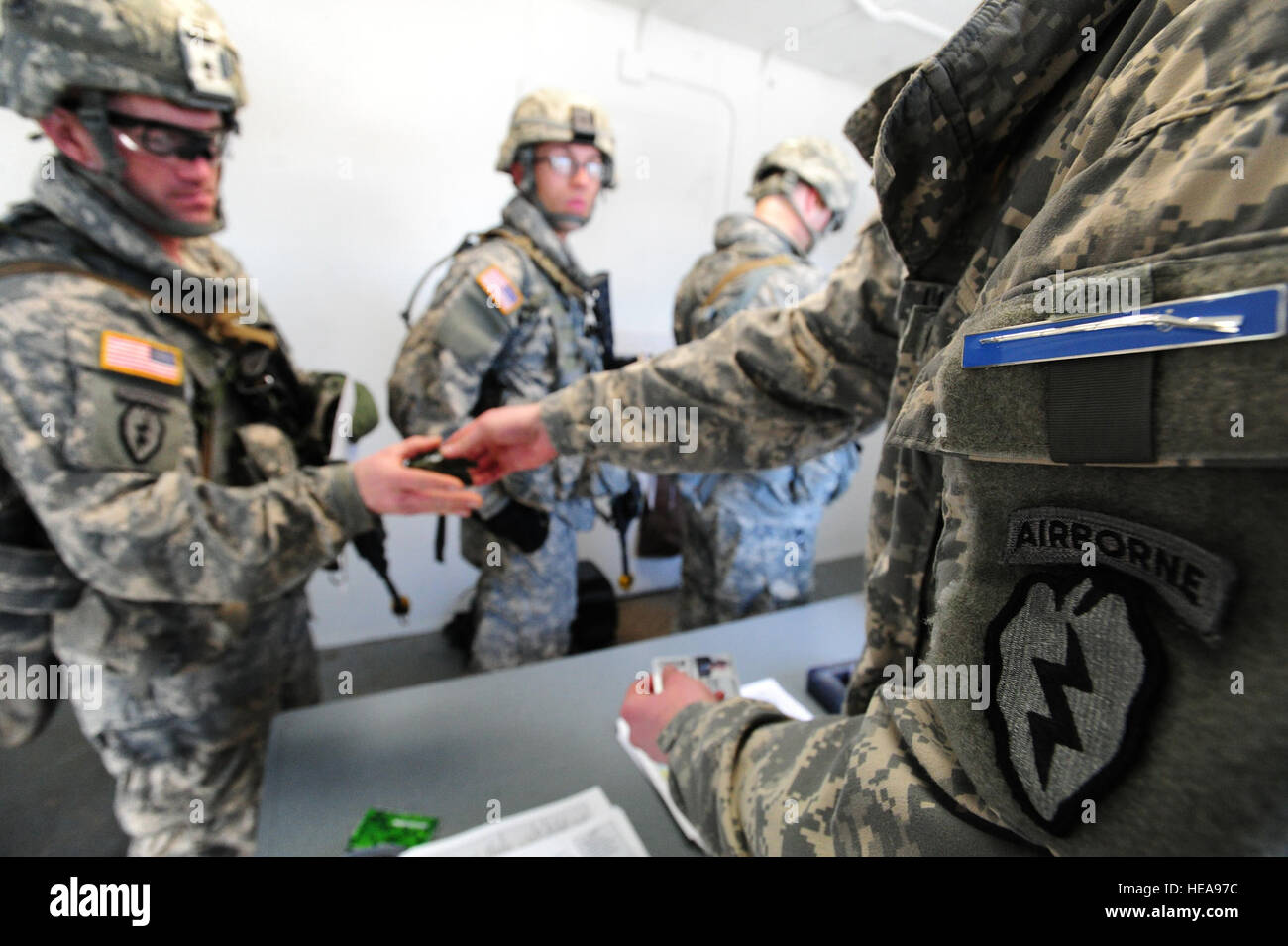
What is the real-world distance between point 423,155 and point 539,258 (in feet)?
2.83

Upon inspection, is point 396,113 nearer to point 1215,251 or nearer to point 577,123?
point 577,123

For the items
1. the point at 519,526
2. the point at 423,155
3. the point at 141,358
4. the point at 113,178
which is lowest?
the point at 519,526

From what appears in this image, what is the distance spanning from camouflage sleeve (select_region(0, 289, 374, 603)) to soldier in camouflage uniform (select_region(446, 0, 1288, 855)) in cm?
84

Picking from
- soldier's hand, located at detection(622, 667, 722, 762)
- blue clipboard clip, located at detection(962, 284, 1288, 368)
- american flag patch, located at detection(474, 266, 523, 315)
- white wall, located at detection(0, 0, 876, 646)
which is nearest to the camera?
blue clipboard clip, located at detection(962, 284, 1288, 368)

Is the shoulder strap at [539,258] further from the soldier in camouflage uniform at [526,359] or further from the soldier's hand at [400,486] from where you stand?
the soldier's hand at [400,486]

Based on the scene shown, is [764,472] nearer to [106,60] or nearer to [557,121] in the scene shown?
[557,121]

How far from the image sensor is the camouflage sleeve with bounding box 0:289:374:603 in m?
0.82

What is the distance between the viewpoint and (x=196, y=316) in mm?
1061

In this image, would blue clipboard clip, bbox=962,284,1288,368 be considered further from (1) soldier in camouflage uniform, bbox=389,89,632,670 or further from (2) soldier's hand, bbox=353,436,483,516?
(1) soldier in camouflage uniform, bbox=389,89,632,670

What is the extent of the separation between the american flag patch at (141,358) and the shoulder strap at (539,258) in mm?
1080

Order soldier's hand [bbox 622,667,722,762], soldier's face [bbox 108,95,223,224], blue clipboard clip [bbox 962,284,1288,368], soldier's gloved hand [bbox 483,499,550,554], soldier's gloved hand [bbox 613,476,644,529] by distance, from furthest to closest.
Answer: soldier's gloved hand [bbox 613,476,644,529] → soldier's gloved hand [bbox 483,499,550,554] → soldier's face [bbox 108,95,223,224] → soldier's hand [bbox 622,667,722,762] → blue clipboard clip [bbox 962,284,1288,368]

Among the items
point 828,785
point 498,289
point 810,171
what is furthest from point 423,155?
point 828,785

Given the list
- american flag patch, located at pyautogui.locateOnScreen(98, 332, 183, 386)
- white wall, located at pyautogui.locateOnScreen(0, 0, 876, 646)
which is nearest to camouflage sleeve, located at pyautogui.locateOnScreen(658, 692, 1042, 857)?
american flag patch, located at pyautogui.locateOnScreen(98, 332, 183, 386)

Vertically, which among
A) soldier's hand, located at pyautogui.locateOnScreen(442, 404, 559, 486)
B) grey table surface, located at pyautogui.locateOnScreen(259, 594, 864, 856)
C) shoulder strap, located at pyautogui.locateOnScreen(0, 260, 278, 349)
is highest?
shoulder strap, located at pyautogui.locateOnScreen(0, 260, 278, 349)
